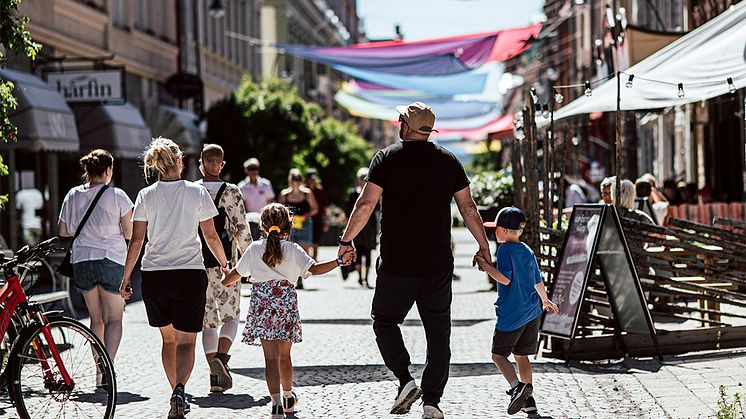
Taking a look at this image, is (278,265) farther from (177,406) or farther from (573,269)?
(573,269)

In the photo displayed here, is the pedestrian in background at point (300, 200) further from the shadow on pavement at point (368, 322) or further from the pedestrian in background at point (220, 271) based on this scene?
the pedestrian in background at point (220, 271)

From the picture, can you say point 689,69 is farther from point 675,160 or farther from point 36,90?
point 675,160

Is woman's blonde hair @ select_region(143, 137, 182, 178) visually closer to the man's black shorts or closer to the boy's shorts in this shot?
the man's black shorts

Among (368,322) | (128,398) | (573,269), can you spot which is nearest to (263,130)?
(368,322)

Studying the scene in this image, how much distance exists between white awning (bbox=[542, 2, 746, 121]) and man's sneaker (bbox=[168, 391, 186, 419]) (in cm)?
502

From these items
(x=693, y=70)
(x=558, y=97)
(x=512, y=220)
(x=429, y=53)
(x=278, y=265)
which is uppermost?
(x=429, y=53)

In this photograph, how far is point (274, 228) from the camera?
320 inches

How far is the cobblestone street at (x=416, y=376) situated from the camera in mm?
8359

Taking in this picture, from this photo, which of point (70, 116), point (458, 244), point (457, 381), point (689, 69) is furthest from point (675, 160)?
point (457, 381)

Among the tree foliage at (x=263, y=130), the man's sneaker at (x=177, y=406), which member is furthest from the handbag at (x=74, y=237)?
the tree foliage at (x=263, y=130)

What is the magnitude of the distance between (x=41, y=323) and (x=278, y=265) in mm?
1502

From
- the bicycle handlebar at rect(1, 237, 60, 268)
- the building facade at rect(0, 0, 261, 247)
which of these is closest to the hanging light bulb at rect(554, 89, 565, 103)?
the bicycle handlebar at rect(1, 237, 60, 268)

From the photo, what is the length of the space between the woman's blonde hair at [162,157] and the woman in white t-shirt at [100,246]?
133 centimetres

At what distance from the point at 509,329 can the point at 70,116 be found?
53.2 feet
